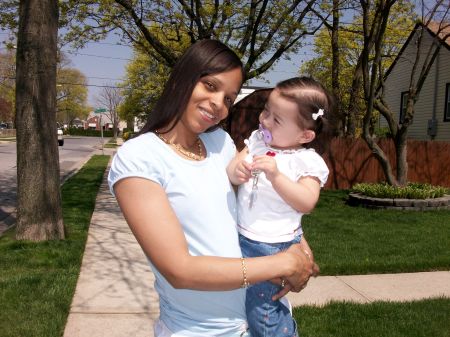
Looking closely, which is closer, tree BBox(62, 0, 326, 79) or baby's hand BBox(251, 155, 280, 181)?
baby's hand BBox(251, 155, 280, 181)

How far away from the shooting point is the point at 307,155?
1.95 m

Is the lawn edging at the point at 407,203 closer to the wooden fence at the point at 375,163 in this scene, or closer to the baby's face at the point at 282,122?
the wooden fence at the point at 375,163

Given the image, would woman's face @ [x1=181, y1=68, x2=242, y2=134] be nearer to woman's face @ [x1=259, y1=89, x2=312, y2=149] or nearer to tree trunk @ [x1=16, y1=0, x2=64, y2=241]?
woman's face @ [x1=259, y1=89, x2=312, y2=149]

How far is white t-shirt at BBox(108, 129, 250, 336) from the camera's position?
155 cm

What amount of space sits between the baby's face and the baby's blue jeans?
420mm

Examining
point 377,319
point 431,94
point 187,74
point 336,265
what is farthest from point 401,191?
point 431,94

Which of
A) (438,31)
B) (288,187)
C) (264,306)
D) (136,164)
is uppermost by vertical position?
(438,31)

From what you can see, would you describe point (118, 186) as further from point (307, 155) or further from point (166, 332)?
point (307, 155)

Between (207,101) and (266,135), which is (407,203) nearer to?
(266,135)

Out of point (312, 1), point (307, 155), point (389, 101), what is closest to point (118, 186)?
point (307, 155)

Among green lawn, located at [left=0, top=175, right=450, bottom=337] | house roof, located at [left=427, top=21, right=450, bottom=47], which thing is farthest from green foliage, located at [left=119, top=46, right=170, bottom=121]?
green lawn, located at [left=0, top=175, right=450, bottom=337]

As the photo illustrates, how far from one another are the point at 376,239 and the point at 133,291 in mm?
4560

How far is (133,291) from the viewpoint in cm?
534

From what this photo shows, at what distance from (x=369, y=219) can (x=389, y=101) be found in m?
20.0
